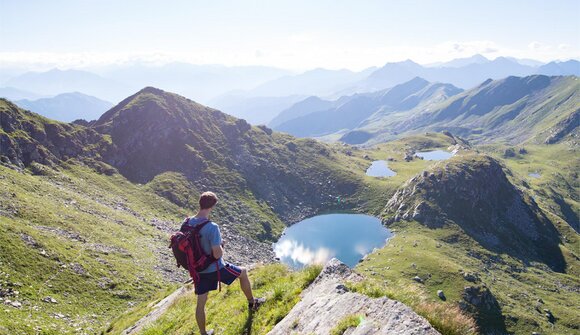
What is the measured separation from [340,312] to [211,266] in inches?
204

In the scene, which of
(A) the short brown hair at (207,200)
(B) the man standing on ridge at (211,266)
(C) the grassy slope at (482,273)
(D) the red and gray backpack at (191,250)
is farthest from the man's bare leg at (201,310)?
(C) the grassy slope at (482,273)

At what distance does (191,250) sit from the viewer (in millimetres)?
13898

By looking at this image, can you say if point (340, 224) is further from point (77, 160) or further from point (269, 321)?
point (269, 321)

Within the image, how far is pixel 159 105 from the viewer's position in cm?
17762

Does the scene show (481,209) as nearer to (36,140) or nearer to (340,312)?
(340,312)

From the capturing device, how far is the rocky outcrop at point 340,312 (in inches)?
417

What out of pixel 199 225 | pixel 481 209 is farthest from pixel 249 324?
pixel 481 209

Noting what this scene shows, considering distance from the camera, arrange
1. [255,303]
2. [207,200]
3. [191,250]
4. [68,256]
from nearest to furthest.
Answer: [191,250] → [207,200] → [255,303] → [68,256]

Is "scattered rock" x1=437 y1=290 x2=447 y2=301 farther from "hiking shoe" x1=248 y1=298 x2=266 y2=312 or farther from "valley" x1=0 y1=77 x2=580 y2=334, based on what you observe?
"hiking shoe" x1=248 y1=298 x2=266 y2=312

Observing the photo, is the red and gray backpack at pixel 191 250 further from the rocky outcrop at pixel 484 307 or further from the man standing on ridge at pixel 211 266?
the rocky outcrop at pixel 484 307

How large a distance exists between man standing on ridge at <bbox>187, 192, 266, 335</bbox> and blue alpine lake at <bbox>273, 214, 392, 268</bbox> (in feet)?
379

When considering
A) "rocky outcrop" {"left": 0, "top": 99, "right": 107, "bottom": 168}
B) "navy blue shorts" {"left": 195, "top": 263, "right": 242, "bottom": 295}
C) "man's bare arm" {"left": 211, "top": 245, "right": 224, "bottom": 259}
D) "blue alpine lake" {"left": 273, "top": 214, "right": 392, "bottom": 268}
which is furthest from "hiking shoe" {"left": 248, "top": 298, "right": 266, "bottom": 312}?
"blue alpine lake" {"left": 273, "top": 214, "right": 392, "bottom": 268}

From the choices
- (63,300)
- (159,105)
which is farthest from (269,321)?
(159,105)

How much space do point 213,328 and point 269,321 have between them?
122 inches
